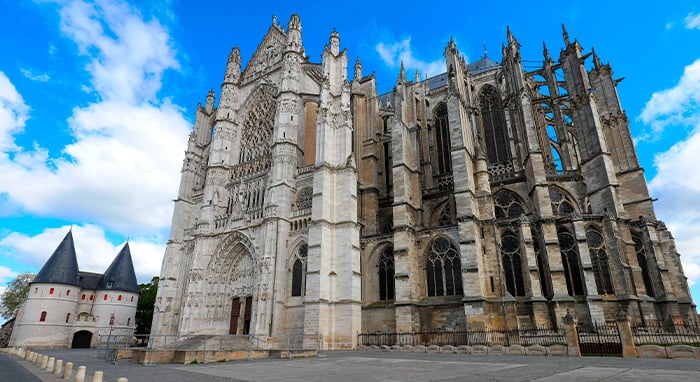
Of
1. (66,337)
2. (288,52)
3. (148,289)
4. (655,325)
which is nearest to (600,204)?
(655,325)

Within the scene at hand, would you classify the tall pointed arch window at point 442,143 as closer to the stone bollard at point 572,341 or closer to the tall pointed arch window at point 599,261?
the tall pointed arch window at point 599,261

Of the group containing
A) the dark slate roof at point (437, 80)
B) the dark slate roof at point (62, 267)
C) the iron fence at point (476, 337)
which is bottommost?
the iron fence at point (476, 337)

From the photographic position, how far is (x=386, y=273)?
19859mm

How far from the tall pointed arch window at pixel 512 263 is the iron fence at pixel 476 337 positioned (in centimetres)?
198

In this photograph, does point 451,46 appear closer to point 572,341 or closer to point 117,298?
point 572,341

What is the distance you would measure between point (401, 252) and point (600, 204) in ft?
32.1

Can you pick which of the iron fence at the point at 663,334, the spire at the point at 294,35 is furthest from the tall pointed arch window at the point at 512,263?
the spire at the point at 294,35

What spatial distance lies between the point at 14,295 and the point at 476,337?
1635 inches

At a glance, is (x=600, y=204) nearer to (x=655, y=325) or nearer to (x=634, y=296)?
(x=634, y=296)

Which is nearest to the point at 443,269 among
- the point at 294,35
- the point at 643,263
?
the point at 643,263

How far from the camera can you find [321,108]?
22250 millimetres

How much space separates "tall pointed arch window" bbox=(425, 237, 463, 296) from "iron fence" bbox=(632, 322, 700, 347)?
677 cm

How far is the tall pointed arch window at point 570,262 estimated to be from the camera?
651 inches

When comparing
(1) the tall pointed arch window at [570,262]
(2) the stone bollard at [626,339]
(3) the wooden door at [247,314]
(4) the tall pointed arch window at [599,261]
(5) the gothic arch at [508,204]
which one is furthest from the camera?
(3) the wooden door at [247,314]
